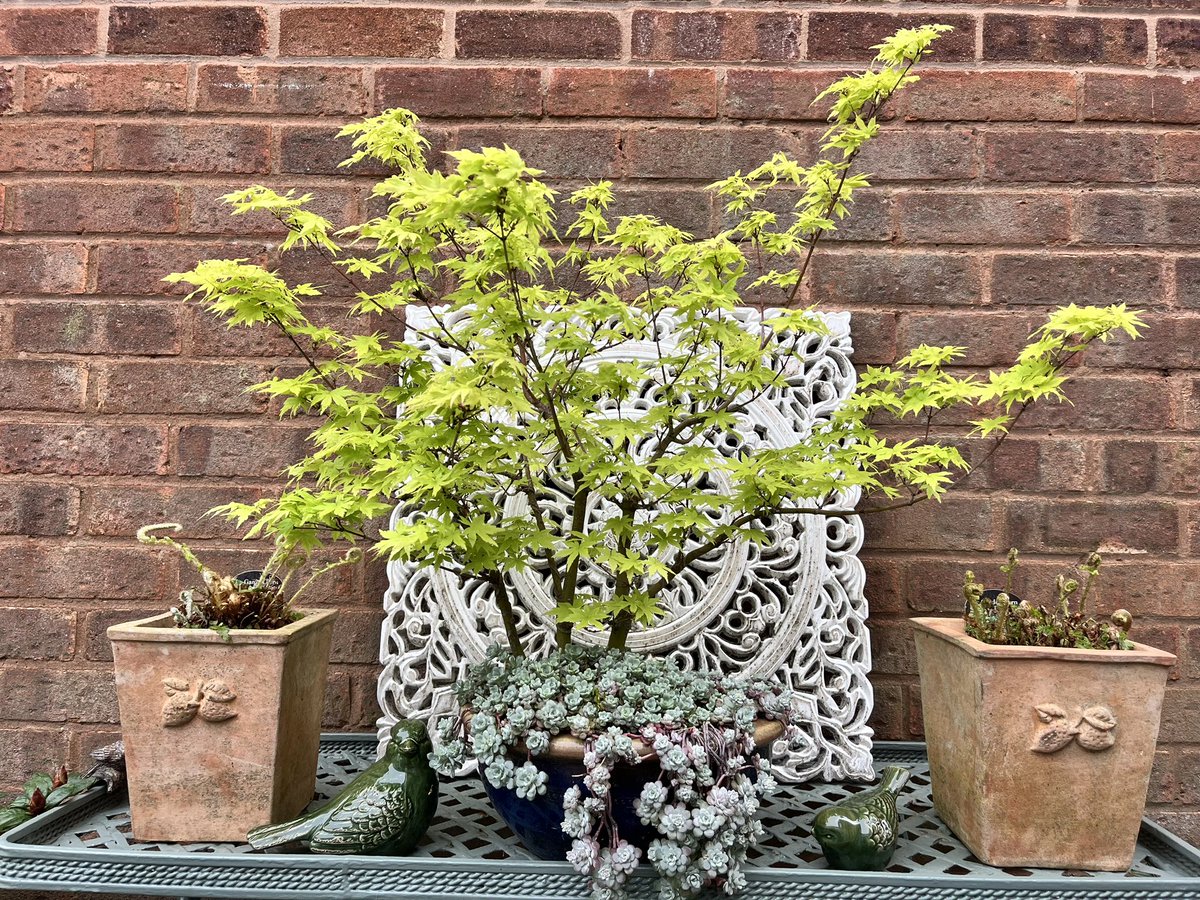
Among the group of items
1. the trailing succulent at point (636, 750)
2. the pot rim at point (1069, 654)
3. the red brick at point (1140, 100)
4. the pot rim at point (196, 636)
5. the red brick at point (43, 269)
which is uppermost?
the red brick at point (1140, 100)

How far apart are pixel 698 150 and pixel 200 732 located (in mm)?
1423

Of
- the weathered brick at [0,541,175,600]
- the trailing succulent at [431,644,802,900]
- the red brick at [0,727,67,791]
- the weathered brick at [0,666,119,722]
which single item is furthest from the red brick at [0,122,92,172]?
the trailing succulent at [431,644,802,900]

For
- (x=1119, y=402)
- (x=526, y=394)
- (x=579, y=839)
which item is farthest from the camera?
(x=1119, y=402)

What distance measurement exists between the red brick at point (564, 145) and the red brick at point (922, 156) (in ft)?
1.78

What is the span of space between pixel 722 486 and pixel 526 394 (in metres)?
0.56

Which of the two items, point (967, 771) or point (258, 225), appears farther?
point (258, 225)

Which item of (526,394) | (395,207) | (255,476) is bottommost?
(255,476)

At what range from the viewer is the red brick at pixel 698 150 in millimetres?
1790

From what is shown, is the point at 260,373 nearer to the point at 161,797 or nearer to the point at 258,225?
the point at 258,225

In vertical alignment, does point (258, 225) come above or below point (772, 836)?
above

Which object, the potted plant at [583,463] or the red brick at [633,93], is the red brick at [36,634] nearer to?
the potted plant at [583,463]

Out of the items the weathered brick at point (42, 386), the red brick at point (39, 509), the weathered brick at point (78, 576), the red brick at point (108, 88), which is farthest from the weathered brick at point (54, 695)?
the red brick at point (108, 88)

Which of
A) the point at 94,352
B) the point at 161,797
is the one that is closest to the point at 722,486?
the point at 161,797

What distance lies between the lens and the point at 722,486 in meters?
1.67
